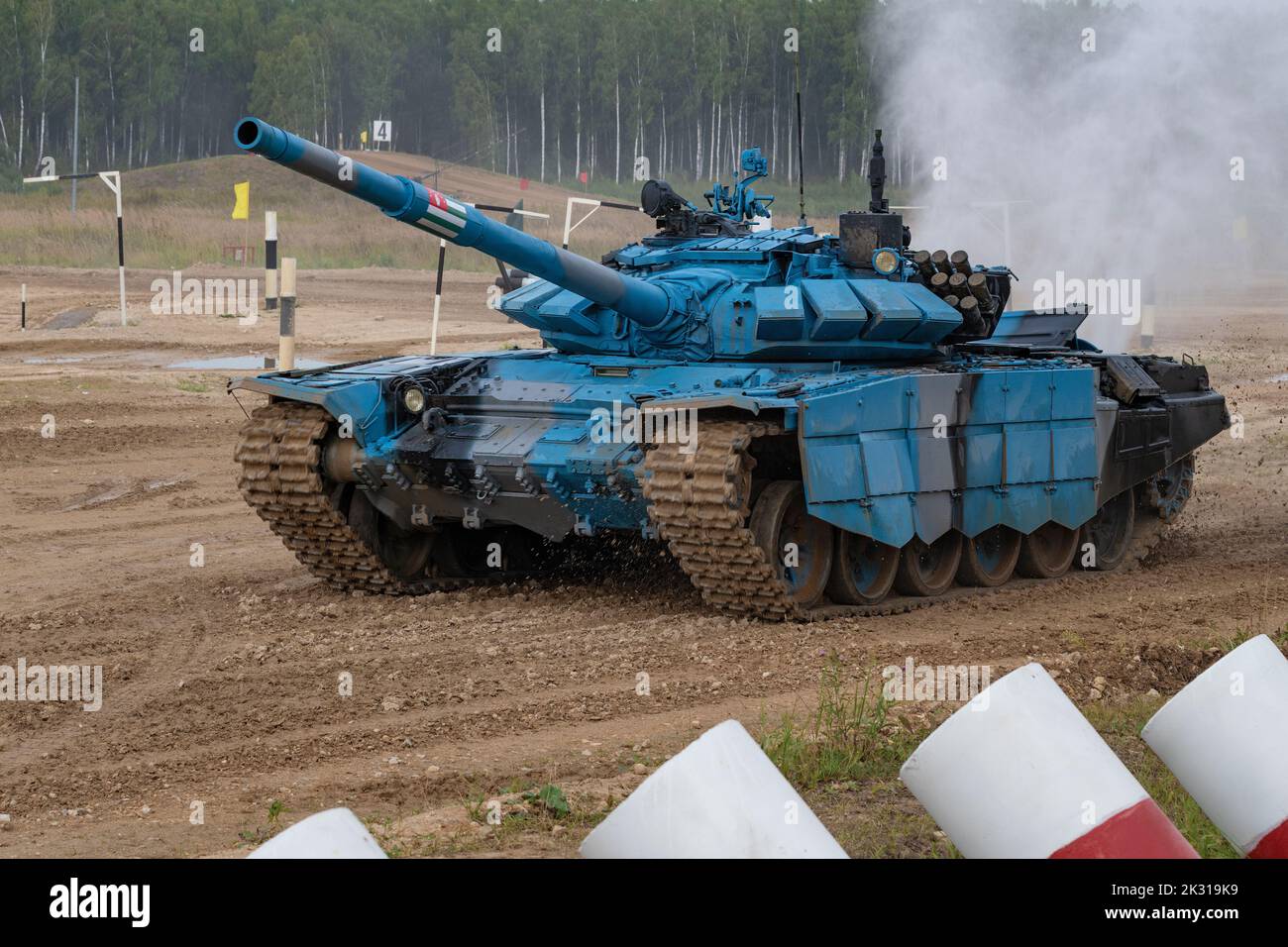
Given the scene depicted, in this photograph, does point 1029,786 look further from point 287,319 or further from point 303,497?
point 287,319

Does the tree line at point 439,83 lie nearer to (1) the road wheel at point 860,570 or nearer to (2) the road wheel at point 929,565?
(2) the road wheel at point 929,565

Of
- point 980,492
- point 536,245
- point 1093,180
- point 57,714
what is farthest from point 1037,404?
point 1093,180

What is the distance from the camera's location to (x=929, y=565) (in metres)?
13.4

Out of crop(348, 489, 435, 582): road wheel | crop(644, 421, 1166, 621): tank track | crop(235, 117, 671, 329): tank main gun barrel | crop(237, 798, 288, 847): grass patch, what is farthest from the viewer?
crop(348, 489, 435, 582): road wheel

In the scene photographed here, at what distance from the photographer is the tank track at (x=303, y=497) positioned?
12.4 meters

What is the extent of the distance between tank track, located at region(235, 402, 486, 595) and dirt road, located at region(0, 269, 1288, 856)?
22 cm

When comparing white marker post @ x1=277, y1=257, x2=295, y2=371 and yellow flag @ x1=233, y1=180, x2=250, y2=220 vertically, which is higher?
yellow flag @ x1=233, y1=180, x2=250, y2=220

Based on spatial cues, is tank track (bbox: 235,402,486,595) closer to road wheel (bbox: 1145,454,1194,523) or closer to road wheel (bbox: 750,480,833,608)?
road wheel (bbox: 750,480,833,608)

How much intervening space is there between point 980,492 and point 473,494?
3.43 m

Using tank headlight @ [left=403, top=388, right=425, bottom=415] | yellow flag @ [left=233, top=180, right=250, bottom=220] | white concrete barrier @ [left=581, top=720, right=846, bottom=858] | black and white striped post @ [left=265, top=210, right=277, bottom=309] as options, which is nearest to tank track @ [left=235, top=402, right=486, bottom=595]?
tank headlight @ [left=403, top=388, right=425, bottom=415]

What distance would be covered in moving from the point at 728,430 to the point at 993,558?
345cm

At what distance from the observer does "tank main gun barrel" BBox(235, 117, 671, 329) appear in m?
9.58

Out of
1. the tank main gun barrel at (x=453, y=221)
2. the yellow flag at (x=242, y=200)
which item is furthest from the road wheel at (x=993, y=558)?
the yellow flag at (x=242, y=200)

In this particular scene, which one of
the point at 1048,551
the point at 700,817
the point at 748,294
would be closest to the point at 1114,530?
the point at 1048,551
